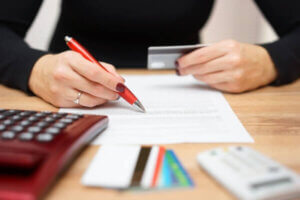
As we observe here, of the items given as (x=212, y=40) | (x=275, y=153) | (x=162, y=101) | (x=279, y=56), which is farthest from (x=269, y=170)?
(x=212, y=40)

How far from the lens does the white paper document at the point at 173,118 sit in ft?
1.36

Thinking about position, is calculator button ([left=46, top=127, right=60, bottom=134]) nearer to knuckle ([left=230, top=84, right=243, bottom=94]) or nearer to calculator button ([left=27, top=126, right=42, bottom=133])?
calculator button ([left=27, top=126, right=42, bottom=133])

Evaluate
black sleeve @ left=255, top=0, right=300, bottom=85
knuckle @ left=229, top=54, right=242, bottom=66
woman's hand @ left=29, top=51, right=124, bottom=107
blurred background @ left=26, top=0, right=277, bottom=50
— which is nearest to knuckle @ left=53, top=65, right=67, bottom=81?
woman's hand @ left=29, top=51, right=124, bottom=107

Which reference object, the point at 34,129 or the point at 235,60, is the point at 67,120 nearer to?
the point at 34,129

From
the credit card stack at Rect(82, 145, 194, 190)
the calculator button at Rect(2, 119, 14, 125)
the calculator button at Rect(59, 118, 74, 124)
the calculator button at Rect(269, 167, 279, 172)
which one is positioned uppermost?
the calculator button at Rect(269, 167, 279, 172)

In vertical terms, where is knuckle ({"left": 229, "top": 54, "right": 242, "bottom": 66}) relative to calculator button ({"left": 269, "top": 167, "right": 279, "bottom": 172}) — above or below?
above

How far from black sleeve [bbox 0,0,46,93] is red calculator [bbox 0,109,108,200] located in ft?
0.71

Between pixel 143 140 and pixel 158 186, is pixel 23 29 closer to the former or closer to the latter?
pixel 143 140

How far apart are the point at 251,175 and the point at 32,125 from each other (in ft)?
0.82

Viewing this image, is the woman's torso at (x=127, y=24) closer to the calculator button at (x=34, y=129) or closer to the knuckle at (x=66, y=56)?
the knuckle at (x=66, y=56)

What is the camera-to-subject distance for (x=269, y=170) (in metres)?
0.29

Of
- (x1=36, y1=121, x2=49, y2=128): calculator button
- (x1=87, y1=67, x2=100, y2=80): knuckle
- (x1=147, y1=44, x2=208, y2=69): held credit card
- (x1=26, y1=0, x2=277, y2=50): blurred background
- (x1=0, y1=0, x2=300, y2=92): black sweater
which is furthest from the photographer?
(x1=26, y1=0, x2=277, y2=50): blurred background

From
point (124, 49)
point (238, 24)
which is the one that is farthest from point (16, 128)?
point (238, 24)

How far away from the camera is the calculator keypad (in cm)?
33
